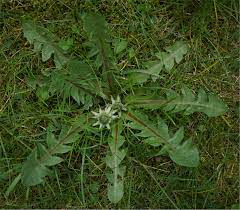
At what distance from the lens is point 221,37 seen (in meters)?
3.43

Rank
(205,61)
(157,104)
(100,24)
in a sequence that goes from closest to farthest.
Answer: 1. (100,24)
2. (157,104)
3. (205,61)

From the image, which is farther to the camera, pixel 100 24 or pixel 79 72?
pixel 79 72

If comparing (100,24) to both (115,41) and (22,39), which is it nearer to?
(115,41)

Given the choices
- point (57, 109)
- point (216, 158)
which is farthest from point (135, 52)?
point (216, 158)

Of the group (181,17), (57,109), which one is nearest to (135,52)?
(181,17)

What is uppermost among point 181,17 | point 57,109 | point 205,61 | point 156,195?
point 181,17

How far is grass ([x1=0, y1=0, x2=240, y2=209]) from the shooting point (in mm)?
3273

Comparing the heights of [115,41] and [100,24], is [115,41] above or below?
below

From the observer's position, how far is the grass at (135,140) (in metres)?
3.27

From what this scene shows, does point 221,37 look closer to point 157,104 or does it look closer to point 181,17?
point 181,17

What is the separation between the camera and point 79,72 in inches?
126

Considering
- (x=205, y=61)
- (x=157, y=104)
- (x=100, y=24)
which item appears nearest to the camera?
(x=100, y=24)

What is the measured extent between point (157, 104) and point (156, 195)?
0.57 meters

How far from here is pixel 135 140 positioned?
3.30 meters
